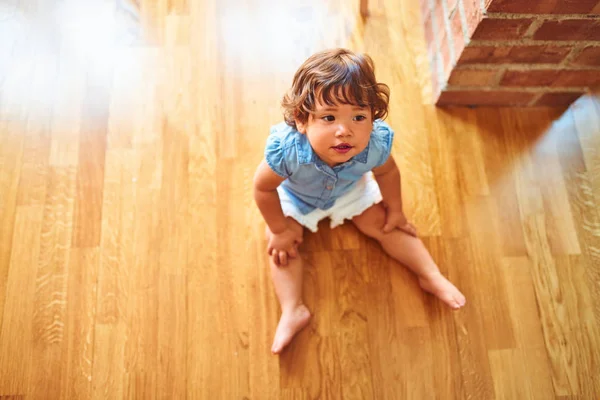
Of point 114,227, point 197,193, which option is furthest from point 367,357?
point 114,227

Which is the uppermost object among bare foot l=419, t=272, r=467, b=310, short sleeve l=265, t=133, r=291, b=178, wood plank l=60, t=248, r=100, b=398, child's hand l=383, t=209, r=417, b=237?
short sleeve l=265, t=133, r=291, b=178

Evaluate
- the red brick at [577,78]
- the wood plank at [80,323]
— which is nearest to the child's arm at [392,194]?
the red brick at [577,78]

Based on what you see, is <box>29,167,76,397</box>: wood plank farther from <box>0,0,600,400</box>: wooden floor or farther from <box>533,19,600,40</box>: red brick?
<box>533,19,600,40</box>: red brick

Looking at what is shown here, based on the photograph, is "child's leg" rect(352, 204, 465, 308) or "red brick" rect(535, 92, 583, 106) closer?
"child's leg" rect(352, 204, 465, 308)

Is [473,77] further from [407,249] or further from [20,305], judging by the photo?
[20,305]

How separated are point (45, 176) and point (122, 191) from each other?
0.67ft

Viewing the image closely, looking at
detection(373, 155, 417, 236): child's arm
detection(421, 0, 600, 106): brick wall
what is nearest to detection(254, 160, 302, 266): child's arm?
detection(373, 155, 417, 236): child's arm

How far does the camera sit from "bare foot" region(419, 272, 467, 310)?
1.12 meters

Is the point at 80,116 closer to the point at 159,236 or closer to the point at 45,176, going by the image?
the point at 45,176

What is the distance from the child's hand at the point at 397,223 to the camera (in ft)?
3.78

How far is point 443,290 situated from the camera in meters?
1.14

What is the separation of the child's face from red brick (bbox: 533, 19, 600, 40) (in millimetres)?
495

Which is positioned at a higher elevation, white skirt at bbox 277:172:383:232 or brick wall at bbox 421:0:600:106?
brick wall at bbox 421:0:600:106

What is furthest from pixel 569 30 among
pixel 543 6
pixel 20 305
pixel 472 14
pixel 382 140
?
pixel 20 305
